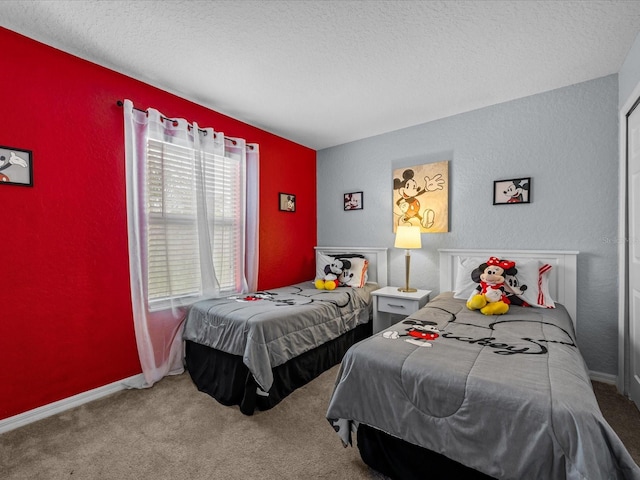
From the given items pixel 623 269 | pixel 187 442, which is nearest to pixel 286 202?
pixel 187 442

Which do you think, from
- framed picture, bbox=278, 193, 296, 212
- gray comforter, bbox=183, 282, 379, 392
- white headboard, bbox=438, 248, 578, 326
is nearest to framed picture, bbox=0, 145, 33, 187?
gray comforter, bbox=183, 282, 379, 392

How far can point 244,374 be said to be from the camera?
215 centimetres

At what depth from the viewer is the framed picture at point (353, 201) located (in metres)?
3.81

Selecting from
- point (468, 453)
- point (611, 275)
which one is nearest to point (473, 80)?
point (611, 275)

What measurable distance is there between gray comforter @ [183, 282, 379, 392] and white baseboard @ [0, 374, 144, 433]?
0.53m

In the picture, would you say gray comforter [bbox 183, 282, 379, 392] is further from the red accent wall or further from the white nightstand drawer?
the red accent wall

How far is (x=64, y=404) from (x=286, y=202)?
8.72 ft

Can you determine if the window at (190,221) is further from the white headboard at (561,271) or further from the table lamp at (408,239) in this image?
the white headboard at (561,271)

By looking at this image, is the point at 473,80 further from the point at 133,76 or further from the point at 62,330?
the point at 62,330

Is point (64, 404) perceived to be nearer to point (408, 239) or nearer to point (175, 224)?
point (175, 224)

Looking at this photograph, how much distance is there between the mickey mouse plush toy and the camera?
2.15 metres

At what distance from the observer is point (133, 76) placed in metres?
2.40

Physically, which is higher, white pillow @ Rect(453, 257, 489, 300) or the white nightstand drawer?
white pillow @ Rect(453, 257, 489, 300)

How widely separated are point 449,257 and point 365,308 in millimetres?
995
